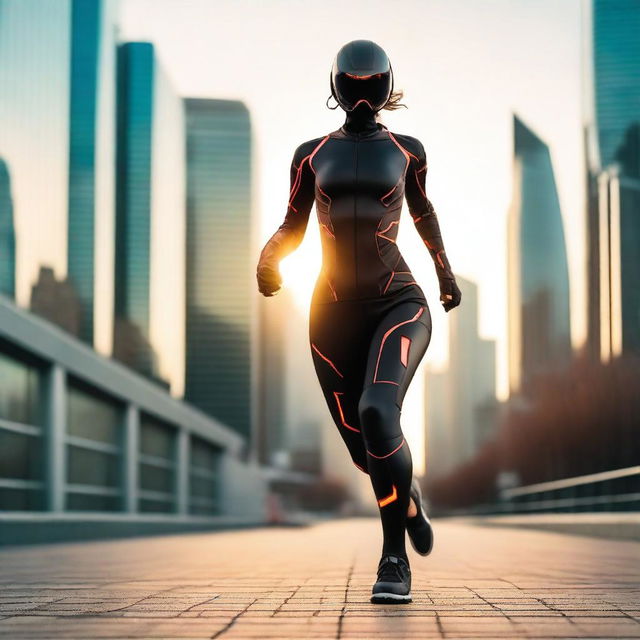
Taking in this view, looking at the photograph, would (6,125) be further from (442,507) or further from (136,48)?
(442,507)

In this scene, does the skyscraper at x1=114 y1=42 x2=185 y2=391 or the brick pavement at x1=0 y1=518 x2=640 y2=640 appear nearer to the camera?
the brick pavement at x1=0 y1=518 x2=640 y2=640

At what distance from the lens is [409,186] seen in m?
5.15

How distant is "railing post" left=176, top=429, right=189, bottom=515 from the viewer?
3603 cm

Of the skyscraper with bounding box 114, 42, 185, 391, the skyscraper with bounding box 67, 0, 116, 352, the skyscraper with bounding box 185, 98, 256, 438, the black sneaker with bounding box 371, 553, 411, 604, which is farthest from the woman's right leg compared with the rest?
the skyscraper with bounding box 185, 98, 256, 438

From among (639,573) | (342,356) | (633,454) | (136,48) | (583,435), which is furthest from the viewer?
(136,48)

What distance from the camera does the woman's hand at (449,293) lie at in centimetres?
520

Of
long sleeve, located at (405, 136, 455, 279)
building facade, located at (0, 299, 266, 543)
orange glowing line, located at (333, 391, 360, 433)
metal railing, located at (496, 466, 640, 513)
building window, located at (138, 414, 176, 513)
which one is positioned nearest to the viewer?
orange glowing line, located at (333, 391, 360, 433)

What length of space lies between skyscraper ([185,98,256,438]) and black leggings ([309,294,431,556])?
174 m

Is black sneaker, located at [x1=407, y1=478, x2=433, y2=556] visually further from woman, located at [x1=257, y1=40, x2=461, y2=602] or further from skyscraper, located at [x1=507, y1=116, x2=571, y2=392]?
skyscraper, located at [x1=507, y1=116, x2=571, y2=392]

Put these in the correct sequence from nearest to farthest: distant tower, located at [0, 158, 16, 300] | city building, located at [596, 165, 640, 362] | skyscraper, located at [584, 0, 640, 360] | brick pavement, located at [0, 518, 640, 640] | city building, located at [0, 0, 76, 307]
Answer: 1. brick pavement, located at [0, 518, 640, 640]
2. distant tower, located at [0, 158, 16, 300]
3. city building, located at [0, 0, 76, 307]
4. city building, located at [596, 165, 640, 362]
5. skyscraper, located at [584, 0, 640, 360]

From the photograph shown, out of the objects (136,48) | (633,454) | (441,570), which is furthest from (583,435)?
(136,48)

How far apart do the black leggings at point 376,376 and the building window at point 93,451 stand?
716 inches

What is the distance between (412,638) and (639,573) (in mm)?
3580

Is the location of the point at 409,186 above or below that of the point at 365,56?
below
